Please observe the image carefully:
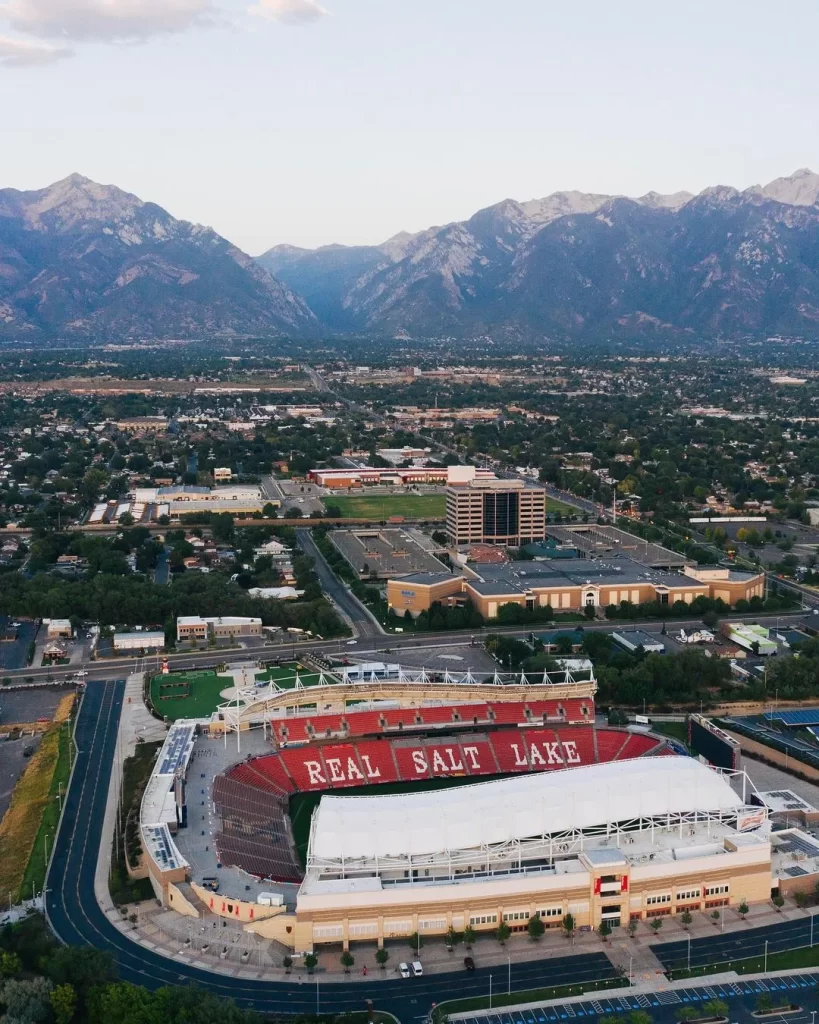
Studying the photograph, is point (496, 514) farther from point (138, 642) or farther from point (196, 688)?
point (196, 688)

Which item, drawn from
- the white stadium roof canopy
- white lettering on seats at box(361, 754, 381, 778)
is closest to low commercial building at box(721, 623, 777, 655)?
the white stadium roof canopy

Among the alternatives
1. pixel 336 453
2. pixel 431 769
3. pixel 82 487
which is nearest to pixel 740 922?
pixel 431 769

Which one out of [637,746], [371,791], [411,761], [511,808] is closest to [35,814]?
[371,791]

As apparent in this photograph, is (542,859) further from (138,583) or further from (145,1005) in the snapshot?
(138,583)

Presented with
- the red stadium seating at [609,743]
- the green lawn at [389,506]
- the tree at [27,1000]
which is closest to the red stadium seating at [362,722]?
the red stadium seating at [609,743]

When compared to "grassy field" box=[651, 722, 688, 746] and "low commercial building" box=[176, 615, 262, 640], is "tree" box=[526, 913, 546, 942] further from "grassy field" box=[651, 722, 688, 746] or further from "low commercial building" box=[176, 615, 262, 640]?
"low commercial building" box=[176, 615, 262, 640]

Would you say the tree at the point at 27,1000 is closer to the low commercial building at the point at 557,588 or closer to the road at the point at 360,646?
the road at the point at 360,646
